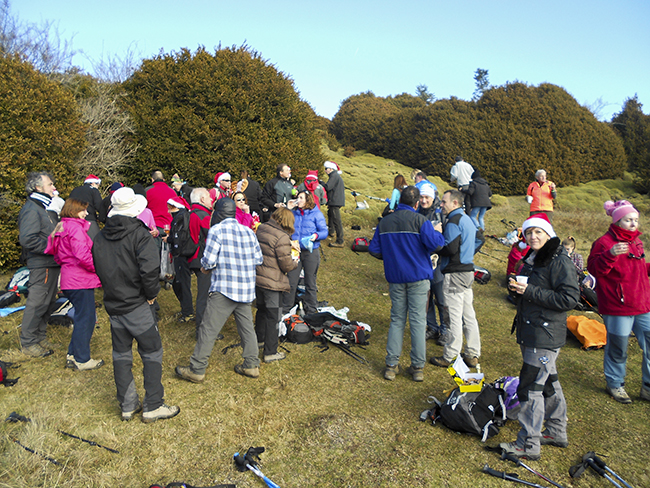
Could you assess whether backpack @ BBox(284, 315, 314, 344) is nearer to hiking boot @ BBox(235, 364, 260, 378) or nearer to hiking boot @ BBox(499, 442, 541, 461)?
hiking boot @ BBox(235, 364, 260, 378)

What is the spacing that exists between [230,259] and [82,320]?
1.98 meters

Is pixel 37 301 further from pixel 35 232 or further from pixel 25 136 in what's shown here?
pixel 25 136

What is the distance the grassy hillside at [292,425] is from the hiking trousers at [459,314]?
331mm

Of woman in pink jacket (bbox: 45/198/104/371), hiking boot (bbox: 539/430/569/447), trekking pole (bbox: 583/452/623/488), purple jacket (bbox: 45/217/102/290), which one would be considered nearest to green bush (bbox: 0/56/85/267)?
woman in pink jacket (bbox: 45/198/104/371)

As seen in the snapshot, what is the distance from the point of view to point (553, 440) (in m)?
3.91

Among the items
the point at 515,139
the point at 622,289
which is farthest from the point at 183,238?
the point at 515,139

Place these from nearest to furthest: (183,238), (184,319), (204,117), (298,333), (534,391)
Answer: (534,391)
(183,238)
(298,333)
(184,319)
(204,117)

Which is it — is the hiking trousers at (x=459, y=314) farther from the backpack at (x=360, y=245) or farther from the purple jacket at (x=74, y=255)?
the backpack at (x=360, y=245)

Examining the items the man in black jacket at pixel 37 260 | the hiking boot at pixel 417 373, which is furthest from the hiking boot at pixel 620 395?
the man in black jacket at pixel 37 260

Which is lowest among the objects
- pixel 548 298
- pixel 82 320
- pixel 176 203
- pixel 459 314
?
pixel 82 320

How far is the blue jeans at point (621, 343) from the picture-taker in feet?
15.8

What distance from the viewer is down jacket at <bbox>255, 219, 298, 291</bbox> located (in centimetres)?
522

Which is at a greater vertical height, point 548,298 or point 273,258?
point 548,298

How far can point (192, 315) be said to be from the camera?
6785 millimetres
